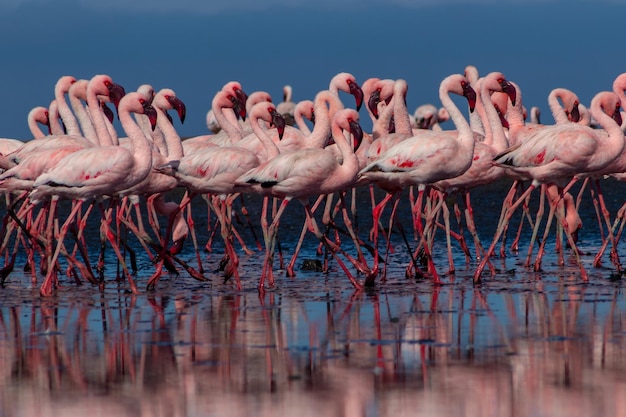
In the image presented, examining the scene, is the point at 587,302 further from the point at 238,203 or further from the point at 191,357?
the point at 238,203

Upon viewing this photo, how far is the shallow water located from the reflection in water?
0.04 ft

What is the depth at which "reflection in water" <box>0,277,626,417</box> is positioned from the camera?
18.6 feet

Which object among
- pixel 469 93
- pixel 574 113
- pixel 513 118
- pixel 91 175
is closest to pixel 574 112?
pixel 574 113

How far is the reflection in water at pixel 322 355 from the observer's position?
5.66 metres

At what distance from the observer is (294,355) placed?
6.84 m

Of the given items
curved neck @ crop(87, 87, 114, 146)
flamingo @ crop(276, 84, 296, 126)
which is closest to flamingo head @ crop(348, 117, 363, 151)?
curved neck @ crop(87, 87, 114, 146)

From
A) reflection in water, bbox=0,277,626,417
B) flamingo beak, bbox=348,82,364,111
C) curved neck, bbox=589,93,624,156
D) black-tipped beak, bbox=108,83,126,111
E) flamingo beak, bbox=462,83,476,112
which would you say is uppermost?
flamingo beak, bbox=348,82,364,111

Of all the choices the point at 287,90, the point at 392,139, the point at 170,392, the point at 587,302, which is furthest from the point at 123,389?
the point at 287,90

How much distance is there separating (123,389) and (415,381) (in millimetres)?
1494

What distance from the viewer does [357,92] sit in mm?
12922

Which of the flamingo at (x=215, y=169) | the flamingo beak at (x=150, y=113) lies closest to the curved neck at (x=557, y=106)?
the flamingo at (x=215, y=169)

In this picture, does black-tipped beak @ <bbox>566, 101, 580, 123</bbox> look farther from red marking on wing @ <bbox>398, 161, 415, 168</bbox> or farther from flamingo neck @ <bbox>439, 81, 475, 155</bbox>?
red marking on wing @ <bbox>398, 161, 415, 168</bbox>

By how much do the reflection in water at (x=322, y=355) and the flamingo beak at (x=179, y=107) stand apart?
8.74ft

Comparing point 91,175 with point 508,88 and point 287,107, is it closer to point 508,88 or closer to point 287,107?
point 508,88
